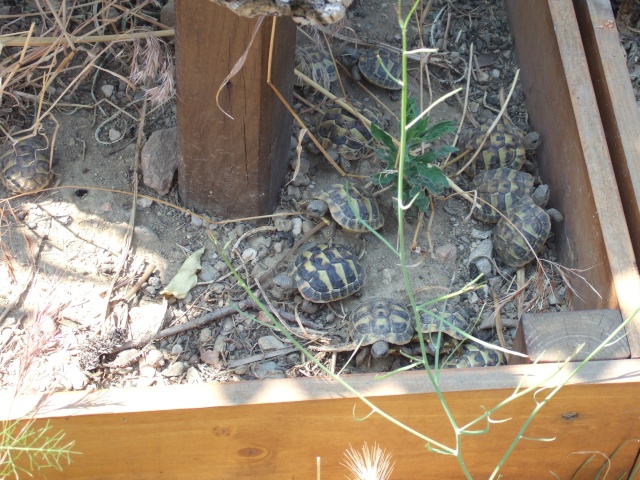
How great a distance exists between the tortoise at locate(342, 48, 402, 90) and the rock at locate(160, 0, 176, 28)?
62cm

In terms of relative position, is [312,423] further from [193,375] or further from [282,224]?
[282,224]

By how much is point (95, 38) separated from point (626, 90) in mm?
1524

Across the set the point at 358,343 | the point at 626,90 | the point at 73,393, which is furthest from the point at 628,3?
the point at 73,393

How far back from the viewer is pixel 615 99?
2.05m

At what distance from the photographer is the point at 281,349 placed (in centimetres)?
197

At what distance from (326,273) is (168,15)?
40.1 inches

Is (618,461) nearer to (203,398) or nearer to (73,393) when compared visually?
(203,398)

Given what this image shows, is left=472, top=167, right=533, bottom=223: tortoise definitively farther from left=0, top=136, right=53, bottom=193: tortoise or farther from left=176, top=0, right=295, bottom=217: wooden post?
left=0, top=136, right=53, bottom=193: tortoise

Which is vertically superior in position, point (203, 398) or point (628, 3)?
point (628, 3)

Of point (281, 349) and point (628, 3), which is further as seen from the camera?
point (628, 3)

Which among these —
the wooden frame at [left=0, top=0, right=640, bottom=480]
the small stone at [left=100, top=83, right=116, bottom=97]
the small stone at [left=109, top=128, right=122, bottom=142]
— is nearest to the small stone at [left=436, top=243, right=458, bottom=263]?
the wooden frame at [left=0, top=0, right=640, bottom=480]

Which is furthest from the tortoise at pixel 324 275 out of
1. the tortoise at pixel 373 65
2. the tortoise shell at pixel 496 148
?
the tortoise at pixel 373 65

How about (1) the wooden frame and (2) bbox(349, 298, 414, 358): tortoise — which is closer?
(1) the wooden frame

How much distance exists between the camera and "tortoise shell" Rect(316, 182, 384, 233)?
83.9 inches
